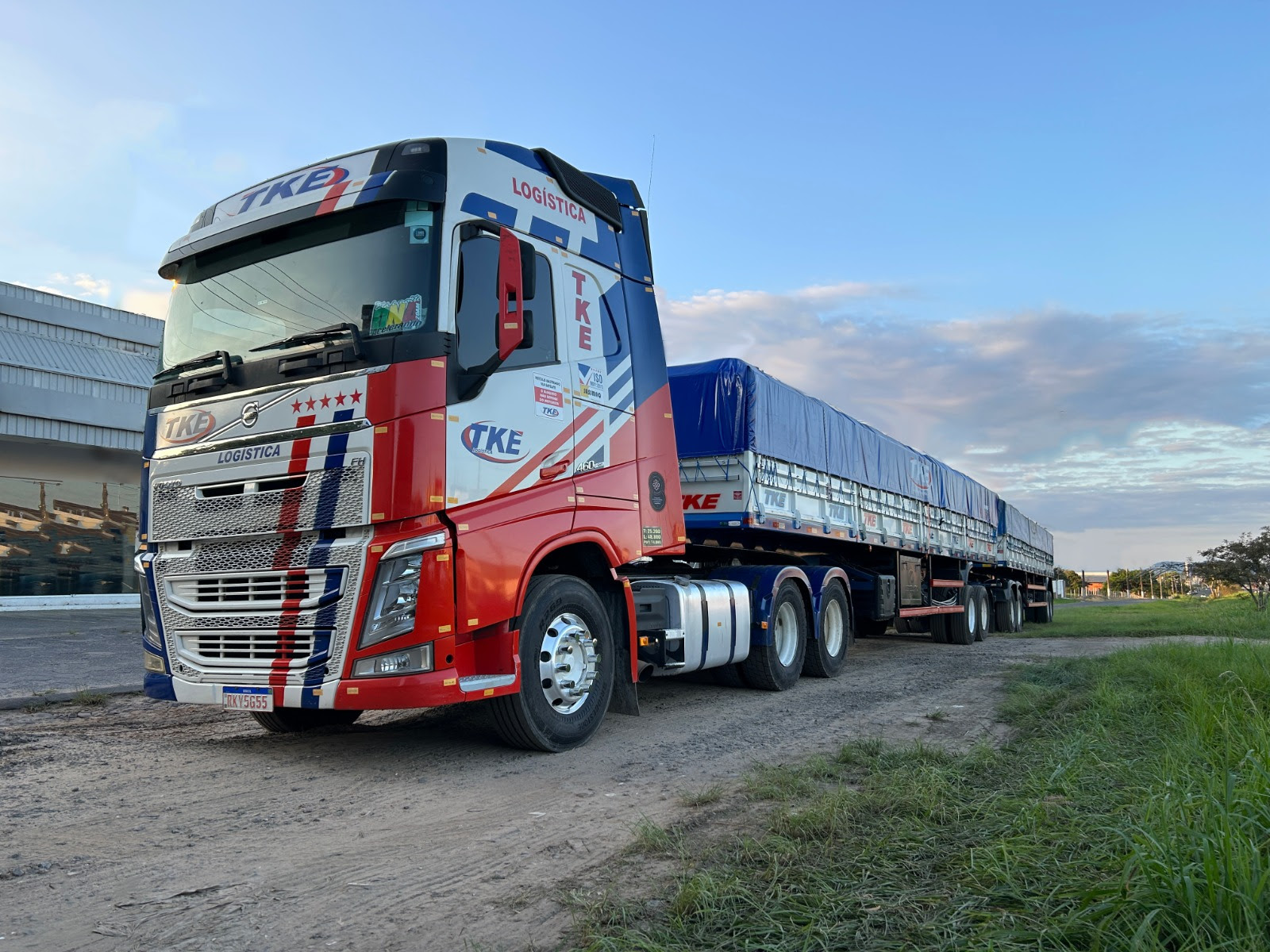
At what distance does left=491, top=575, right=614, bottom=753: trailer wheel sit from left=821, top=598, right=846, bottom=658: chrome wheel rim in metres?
4.54

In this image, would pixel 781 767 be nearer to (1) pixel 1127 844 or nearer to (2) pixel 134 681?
(1) pixel 1127 844

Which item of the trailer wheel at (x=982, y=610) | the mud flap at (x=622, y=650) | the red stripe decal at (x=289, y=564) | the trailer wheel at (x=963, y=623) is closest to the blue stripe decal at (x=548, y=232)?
the red stripe decal at (x=289, y=564)

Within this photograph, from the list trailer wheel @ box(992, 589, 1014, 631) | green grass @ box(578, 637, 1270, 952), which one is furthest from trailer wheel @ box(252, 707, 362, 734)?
trailer wheel @ box(992, 589, 1014, 631)

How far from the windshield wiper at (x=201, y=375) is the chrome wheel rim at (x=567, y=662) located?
2.51 metres

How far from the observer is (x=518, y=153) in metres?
6.17

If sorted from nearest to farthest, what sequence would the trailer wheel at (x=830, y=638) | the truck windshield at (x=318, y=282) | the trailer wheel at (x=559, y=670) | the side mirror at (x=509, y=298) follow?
1. the truck windshield at (x=318, y=282)
2. the side mirror at (x=509, y=298)
3. the trailer wheel at (x=559, y=670)
4. the trailer wheel at (x=830, y=638)

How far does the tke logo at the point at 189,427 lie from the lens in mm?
5641

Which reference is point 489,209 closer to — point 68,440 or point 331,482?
point 331,482

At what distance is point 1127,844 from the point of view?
287 cm

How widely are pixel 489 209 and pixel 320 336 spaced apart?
1.31 meters

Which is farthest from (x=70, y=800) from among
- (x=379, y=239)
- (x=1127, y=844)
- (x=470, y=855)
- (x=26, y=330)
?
(x=26, y=330)

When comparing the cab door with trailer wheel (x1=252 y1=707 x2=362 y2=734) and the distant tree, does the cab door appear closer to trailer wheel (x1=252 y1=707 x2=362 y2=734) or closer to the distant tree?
trailer wheel (x1=252 y1=707 x2=362 y2=734)

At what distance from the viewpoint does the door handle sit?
587 cm

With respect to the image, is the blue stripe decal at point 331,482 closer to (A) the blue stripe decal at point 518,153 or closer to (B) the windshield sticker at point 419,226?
(B) the windshield sticker at point 419,226
